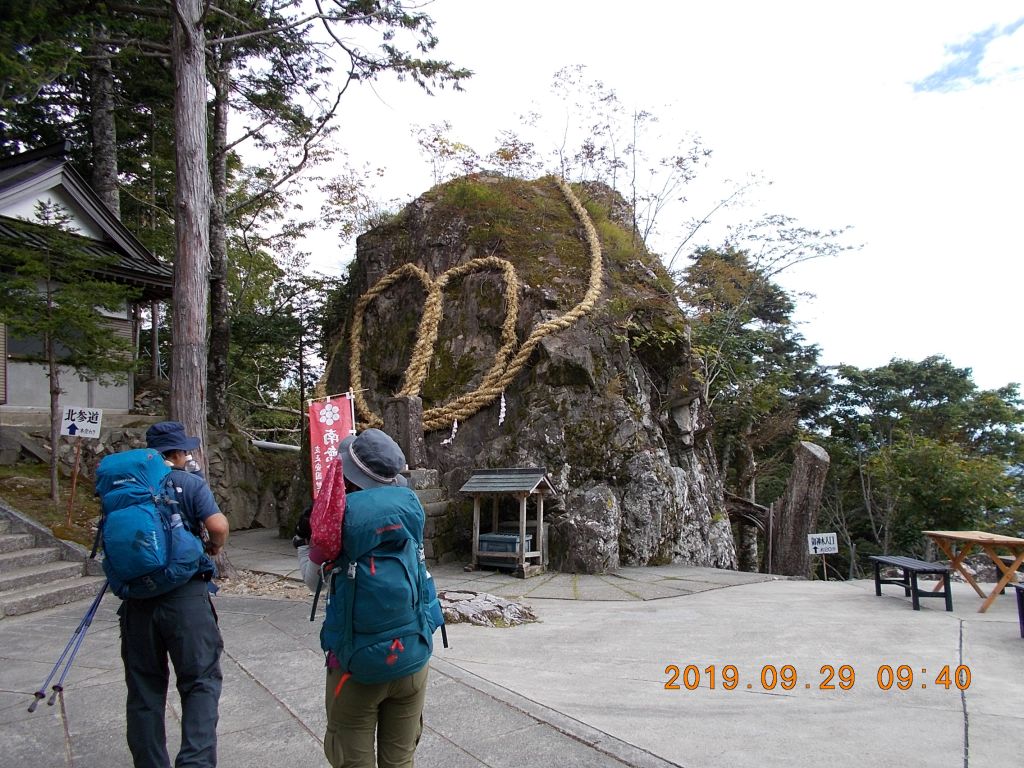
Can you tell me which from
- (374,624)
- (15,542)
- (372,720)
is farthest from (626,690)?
(15,542)

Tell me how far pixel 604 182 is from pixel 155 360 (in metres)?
11.3

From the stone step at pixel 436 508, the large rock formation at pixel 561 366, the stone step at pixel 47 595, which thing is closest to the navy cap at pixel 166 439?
the stone step at pixel 47 595

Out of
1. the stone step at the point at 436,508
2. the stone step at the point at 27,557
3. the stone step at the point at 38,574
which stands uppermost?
the stone step at the point at 436,508

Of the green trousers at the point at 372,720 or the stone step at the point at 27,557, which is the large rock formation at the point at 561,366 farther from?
the green trousers at the point at 372,720

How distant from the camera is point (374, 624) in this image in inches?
82.4

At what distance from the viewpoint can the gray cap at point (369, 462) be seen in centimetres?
230

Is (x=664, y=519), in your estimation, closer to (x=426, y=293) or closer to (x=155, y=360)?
(x=426, y=293)

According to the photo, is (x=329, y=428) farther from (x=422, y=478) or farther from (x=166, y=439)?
(x=166, y=439)

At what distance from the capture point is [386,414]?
9359mm

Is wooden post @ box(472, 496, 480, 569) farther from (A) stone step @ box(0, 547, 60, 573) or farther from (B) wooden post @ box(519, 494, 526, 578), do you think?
(A) stone step @ box(0, 547, 60, 573)

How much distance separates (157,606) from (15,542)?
6.02 meters

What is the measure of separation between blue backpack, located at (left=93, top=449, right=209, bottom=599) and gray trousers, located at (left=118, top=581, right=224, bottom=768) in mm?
99
